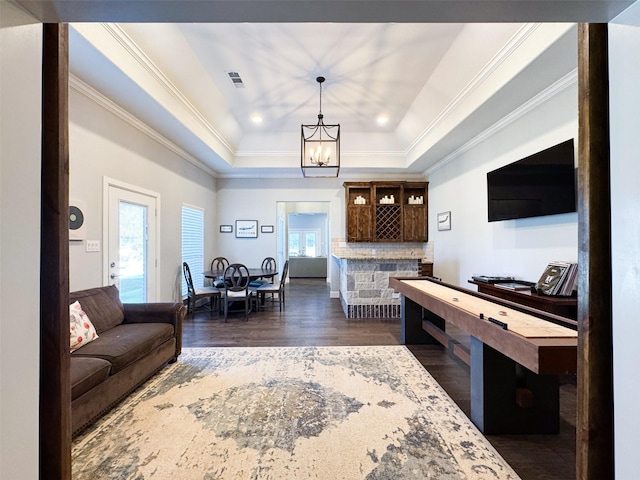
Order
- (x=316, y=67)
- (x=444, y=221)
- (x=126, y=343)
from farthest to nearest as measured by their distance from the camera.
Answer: (x=444, y=221), (x=316, y=67), (x=126, y=343)

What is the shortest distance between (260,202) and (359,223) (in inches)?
95.8

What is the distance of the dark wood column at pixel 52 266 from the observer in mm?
960

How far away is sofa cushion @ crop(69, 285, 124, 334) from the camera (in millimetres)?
2705

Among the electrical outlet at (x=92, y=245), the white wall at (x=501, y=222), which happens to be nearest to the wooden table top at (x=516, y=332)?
the white wall at (x=501, y=222)

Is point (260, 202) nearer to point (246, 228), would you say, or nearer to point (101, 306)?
point (246, 228)

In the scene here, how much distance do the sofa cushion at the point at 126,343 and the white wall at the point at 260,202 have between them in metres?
4.07

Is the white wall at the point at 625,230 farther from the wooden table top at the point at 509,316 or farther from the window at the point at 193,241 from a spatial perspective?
the window at the point at 193,241

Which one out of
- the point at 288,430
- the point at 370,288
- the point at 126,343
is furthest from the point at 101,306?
the point at 370,288

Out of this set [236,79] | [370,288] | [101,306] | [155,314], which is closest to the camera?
[101,306]

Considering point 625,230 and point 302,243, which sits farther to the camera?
point 302,243

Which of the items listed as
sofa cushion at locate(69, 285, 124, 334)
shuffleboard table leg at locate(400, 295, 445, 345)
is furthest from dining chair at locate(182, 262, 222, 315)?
shuffleboard table leg at locate(400, 295, 445, 345)

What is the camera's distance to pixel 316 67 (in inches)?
147

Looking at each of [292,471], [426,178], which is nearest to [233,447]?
[292,471]

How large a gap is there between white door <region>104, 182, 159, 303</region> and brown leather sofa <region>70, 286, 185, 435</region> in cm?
62
